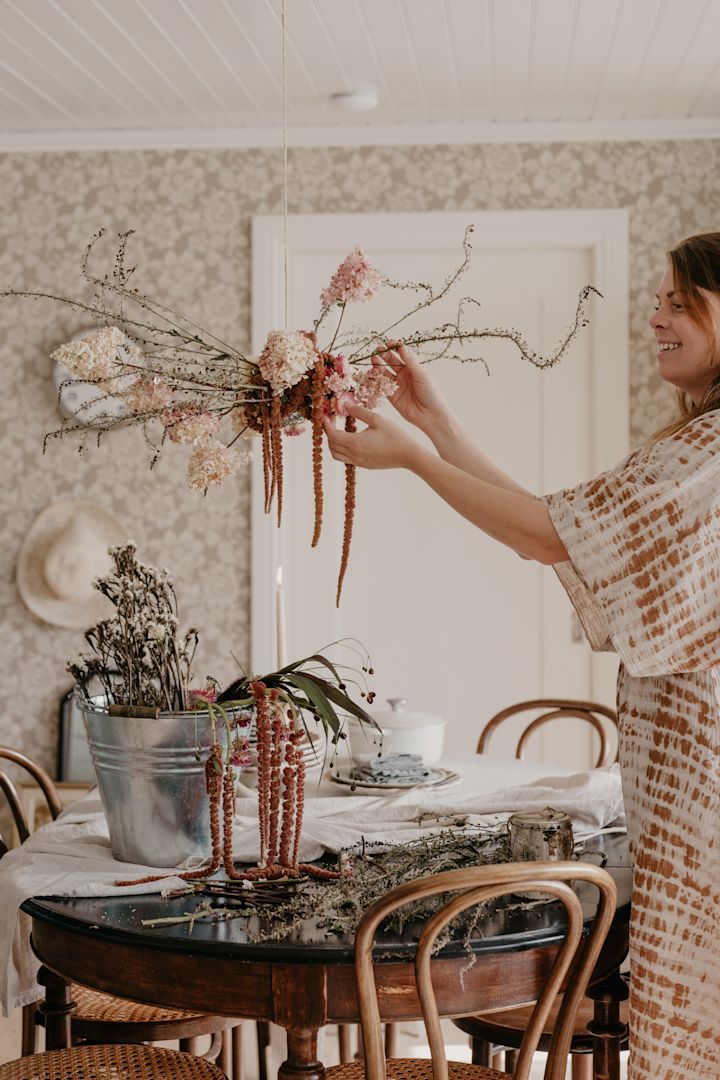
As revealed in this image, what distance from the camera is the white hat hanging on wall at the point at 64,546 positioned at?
3.91 metres

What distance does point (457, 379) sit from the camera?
3941mm

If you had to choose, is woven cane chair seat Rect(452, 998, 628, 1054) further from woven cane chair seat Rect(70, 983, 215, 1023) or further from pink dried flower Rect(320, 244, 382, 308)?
pink dried flower Rect(320, 244, 382, 308)

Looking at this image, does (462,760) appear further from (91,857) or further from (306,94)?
(306,94)

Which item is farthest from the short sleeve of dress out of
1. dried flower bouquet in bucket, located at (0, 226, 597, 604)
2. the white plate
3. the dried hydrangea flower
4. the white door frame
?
the white door frame

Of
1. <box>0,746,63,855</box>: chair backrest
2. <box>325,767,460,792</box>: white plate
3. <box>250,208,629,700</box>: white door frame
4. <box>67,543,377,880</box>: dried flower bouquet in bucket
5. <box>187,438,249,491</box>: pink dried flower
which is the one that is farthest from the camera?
<box>250,208,629,700</box>: white door frame

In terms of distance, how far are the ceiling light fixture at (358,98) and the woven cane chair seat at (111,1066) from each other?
2.78m

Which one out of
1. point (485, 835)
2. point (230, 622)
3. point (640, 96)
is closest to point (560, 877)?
point (485, 835)

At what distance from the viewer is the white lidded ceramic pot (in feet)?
7.96

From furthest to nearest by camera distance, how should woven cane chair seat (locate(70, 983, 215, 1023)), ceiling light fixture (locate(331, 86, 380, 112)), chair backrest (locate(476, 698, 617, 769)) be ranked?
ceiling light fixture (locate(331, 86, 380, 112)) → chair backrest (locate(476, 698, 617, 769)) → woven cane chair seat (locate(70, 983, 215, 1023))

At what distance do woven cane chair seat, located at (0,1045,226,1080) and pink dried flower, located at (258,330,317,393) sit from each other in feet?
3.33

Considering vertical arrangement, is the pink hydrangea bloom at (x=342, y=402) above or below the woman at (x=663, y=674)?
above

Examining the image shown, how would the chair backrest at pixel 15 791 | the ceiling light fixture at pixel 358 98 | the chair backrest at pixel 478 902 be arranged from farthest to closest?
the ceiling light fixture at pixel 358 98, the chair backrest at pixel 15 791, the chair backrest at pixel 478 902

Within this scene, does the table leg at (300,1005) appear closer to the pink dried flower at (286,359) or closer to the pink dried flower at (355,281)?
the pink dried flower at (286,359)

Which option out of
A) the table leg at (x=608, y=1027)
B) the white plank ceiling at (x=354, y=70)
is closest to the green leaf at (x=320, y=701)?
the table leg at (x=608, y=1027)
